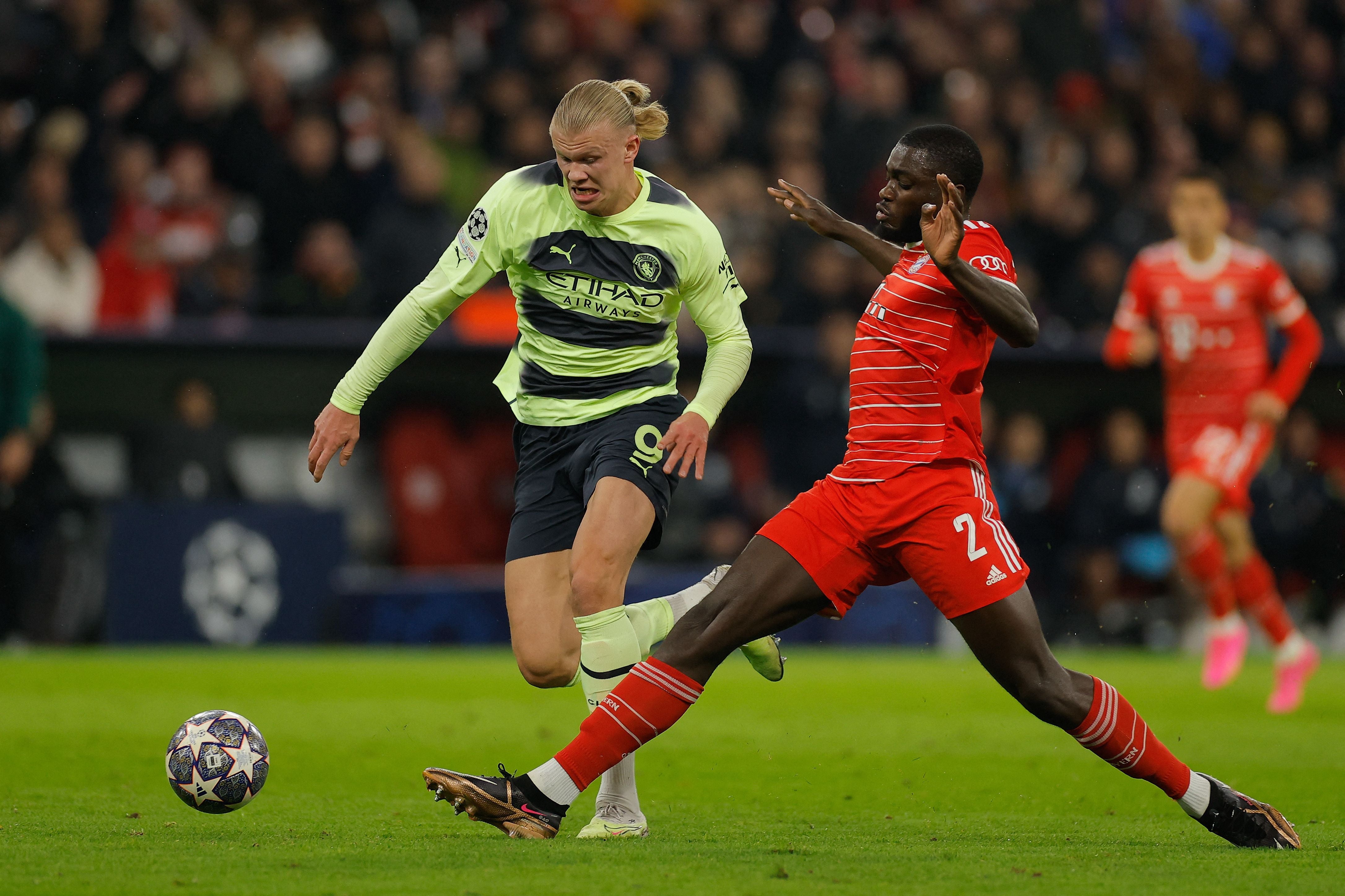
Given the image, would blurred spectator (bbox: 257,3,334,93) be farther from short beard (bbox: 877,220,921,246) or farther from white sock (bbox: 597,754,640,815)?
white sock (bbox: 597,754,640,815)

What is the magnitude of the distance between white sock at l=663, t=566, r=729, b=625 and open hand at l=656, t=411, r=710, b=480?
0.67m

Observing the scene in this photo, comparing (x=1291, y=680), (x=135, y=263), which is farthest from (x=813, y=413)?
(x=135, y=263)

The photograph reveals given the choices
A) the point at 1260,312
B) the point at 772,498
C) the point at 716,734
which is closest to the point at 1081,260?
the point at 772,498

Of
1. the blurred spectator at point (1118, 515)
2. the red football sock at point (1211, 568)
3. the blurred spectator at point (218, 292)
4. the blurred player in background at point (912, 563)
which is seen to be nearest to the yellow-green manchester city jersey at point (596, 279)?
the blurred player in background at point (912, 563)

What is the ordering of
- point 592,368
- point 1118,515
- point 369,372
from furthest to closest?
point 1118,515 < point 592,368 < point 369,372

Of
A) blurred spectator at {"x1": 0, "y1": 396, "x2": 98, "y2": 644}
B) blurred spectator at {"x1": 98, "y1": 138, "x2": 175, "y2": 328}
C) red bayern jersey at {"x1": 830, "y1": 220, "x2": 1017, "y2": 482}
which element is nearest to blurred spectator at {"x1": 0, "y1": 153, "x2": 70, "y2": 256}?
blurred spectator at {"x1": 98, "y1": 138, "x2": 175, "y2": 328}

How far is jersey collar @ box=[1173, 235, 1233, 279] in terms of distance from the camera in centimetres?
1048

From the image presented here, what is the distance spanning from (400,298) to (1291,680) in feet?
23.6

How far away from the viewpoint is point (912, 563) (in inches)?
199

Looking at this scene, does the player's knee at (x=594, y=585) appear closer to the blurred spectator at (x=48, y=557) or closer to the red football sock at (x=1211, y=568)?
the red football sock at (x=1211, y=568)

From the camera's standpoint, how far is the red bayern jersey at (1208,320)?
10398mm

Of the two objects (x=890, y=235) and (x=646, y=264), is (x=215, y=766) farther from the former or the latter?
(x=890, y=235)

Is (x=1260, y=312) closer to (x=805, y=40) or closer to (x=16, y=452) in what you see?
(x=805, y=40)

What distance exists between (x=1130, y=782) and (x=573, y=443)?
277 cm
